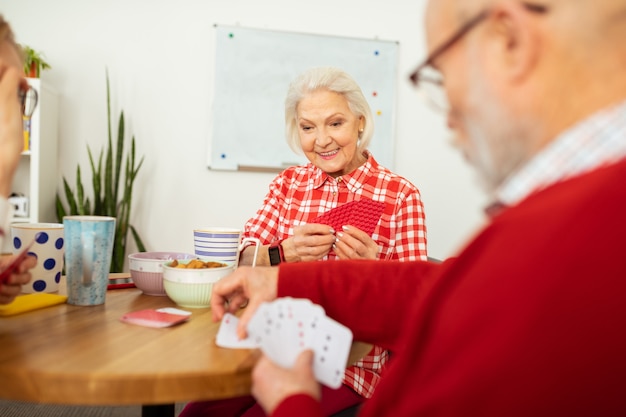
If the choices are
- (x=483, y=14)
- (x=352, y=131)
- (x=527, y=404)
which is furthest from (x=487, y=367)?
(x=352, y=131)

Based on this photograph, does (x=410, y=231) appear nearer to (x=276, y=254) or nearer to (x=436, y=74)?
(x=276, y=254)

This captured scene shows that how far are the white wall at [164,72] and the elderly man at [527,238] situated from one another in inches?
127

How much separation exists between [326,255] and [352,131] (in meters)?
0.51

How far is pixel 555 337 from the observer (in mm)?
510

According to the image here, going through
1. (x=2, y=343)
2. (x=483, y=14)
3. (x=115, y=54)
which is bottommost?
(x=2, y=343)

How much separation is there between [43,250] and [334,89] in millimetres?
1191

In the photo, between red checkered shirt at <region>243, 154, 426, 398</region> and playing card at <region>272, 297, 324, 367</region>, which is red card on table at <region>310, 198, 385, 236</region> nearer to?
red checkered shirt at <region>243, 154, 426, 398</region>

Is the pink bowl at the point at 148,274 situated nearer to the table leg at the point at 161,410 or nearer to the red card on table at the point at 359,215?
the table leg at the point at 161,410

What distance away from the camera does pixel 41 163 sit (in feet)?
11.6

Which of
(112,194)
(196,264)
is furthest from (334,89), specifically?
(112,194)

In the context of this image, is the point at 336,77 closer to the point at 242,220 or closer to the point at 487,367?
the point at 487,367

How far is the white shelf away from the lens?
3.47 m

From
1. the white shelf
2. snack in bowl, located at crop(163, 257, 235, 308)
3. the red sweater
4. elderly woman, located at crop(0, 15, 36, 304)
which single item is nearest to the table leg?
snack in bowl, located at crop(163, 257, 235, 308)

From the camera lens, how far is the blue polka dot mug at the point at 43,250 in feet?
4.50
